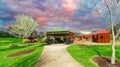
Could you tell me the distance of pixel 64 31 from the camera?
127ft

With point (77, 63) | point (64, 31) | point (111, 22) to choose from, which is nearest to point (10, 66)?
point (77, 63)

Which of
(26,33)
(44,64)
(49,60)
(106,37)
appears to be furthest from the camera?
(26,33)

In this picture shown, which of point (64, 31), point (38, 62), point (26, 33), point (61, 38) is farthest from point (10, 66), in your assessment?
point (26, 33)

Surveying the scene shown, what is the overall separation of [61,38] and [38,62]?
25.0 m

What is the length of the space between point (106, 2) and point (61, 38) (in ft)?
77.8

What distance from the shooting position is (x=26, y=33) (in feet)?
288

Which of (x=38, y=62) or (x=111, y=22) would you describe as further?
(x=111, y=22)

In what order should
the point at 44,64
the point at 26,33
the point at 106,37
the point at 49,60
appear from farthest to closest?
1. the point at 26,33
2. the point at 106,37
3. the point at 49,60
4. the point at 44,64

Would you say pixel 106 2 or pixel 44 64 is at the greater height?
pixel 106 2

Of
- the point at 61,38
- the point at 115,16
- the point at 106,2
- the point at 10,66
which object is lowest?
the point at 10,66

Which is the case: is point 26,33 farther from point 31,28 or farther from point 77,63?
point 77,63

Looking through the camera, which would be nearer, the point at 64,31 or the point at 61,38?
the point at 64,31

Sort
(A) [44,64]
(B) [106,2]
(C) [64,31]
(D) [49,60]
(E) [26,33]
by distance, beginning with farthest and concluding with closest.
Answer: (E) [26,33]
(C) [64,31]
(B) [106,2]
(D) [49,60]
(A) [44,64]

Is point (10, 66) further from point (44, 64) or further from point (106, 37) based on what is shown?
point (106, 37)
